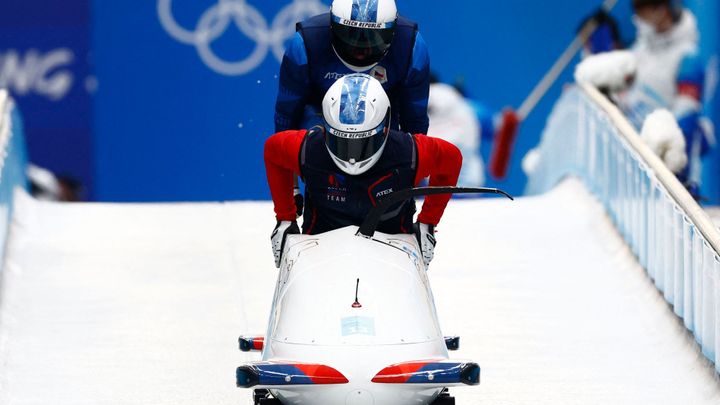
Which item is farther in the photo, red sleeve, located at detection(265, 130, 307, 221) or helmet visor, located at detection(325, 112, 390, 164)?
red sleeve, located at detection(265, 130, 307, 221)

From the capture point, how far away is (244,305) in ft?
33.5

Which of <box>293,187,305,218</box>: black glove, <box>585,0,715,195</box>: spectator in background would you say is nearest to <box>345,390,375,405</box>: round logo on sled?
<box>293,187,305,218</box>: black glove

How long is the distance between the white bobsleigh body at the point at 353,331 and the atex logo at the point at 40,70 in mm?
9237

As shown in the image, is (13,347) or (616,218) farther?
(616,218)

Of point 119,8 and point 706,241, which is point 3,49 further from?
point 706,241

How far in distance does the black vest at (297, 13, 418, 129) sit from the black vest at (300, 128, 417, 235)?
1.42 metres

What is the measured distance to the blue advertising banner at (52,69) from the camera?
16.0m

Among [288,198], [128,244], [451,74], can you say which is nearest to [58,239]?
[128,244]

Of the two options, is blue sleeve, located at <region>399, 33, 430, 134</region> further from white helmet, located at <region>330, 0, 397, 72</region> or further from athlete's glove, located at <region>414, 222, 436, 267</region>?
athlete's glove, located at <region>414, 222, 436, 267</region>

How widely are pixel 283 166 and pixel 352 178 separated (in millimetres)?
382

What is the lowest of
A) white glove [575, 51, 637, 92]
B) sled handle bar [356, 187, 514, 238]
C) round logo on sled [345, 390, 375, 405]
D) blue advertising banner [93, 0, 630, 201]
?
round logo on sled [345, 390, 375, 405]

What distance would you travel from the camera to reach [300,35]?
346 inches

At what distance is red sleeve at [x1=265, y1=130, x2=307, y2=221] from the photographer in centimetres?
732

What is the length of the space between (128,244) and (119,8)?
494cm
